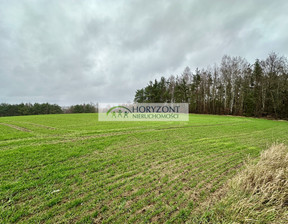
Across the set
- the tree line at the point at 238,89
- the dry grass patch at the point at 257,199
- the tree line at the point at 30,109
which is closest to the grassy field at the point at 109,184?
the dry grass patch at the point at 257,199

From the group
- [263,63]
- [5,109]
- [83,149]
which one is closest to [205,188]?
[83,149]

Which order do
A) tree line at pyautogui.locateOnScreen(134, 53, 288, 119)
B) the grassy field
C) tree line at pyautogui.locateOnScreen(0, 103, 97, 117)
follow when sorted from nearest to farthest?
the grassy field < tree line at pyautogui.locateOnScreen(134, 53, 288, 119) < tree line at pyautogui.locateOnScreen(0, 103, 97, 117)

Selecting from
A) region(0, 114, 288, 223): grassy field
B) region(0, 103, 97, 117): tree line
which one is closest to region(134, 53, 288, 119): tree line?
region(0, 114, 288, 223): grassy field

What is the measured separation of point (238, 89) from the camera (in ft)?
105

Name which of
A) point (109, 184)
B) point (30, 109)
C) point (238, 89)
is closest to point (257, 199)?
point (109, 184)

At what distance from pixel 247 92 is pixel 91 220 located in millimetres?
41714

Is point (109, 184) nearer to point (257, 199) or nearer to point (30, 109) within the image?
point (257, 199)

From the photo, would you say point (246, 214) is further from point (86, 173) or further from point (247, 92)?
point (247, 92)

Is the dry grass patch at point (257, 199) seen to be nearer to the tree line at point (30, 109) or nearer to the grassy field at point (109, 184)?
the grassy field at point (109, 184)

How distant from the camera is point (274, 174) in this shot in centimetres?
260

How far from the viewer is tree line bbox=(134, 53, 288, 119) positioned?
26.4 m

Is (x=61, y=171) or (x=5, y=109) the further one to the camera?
(x=5, y=109)

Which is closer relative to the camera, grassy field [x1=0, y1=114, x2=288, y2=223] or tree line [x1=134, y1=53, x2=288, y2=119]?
grassy field [x1=0, y1=114, x2=288, y2=223]

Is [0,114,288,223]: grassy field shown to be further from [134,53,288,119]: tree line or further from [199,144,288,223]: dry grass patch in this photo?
[134,53,288,119]: tree line
